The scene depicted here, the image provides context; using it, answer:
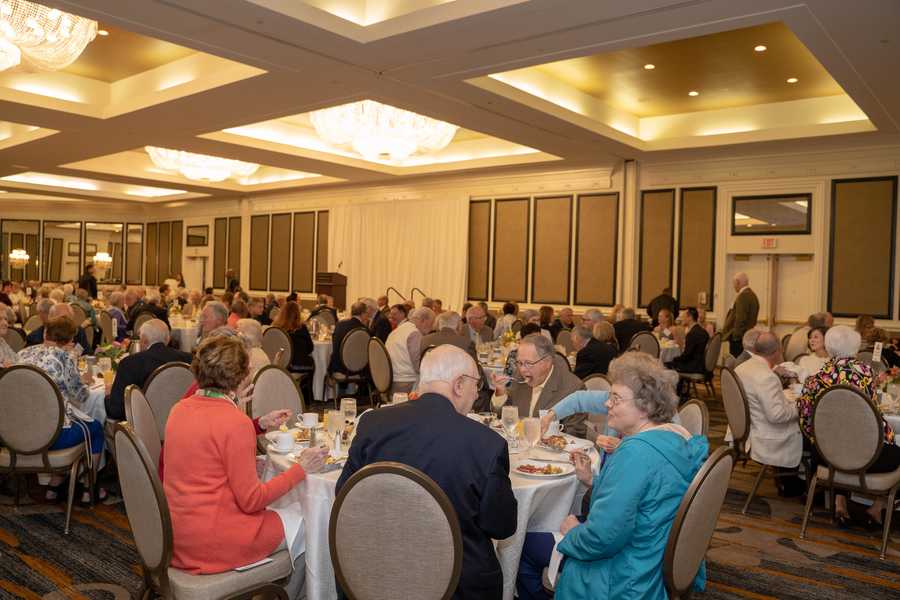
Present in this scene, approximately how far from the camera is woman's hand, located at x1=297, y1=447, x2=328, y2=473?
3.10 m

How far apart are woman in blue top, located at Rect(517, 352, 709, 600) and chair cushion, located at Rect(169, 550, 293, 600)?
1132 millimetres

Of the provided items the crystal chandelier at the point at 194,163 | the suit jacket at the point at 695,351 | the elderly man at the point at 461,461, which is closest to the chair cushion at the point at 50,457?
the elderly man at the point at 461,461

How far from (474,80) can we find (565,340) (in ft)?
11.0

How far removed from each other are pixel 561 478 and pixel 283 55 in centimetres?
567

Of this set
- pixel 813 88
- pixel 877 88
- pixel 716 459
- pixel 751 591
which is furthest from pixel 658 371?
pixel 813 88

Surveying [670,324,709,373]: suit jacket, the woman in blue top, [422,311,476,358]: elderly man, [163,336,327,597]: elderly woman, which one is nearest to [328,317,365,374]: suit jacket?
[422,311,476,358]: elderly man

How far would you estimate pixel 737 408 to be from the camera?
547 cm

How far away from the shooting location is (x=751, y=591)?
13.6 feet

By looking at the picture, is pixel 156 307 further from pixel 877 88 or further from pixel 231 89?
pixel 877 88

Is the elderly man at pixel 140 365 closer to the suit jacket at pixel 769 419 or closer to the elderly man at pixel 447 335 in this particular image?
the elderly man at pixel 447 335

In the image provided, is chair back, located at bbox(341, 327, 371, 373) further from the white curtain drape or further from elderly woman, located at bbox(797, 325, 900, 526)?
the white curtain drape

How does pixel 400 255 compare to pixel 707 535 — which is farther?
pixel 400 255

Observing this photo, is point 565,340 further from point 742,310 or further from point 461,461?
point 461,461

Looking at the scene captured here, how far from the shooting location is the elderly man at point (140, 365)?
482 cm
